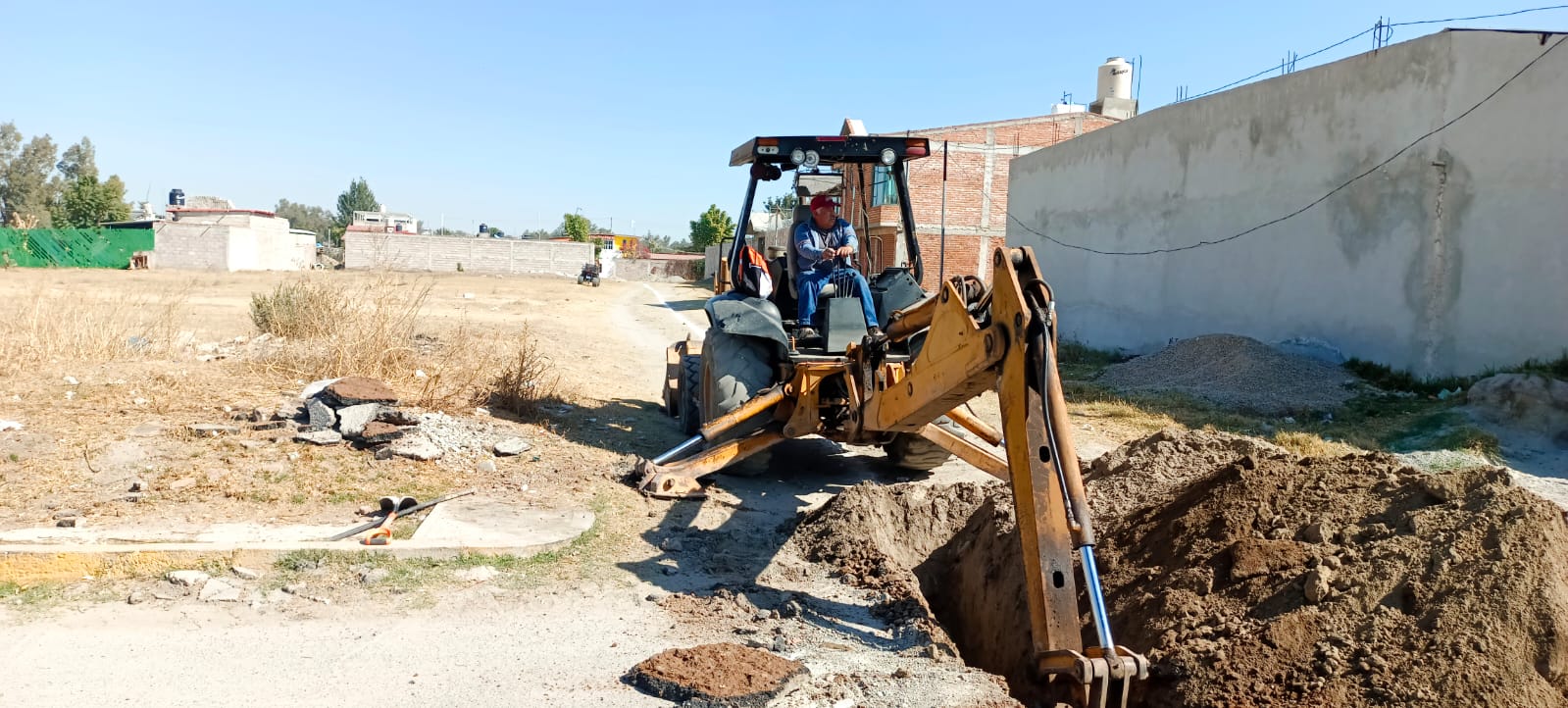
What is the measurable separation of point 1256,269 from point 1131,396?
4.17 meters

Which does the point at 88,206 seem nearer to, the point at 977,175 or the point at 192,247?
the point at 192,247

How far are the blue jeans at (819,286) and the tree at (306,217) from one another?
10876 cm

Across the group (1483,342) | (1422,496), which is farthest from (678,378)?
(1483,342)

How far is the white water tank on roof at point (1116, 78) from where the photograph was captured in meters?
32.6

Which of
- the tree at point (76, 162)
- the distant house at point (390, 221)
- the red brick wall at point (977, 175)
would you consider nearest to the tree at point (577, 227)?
the distant house at point (390, 221)

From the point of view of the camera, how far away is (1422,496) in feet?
14.9

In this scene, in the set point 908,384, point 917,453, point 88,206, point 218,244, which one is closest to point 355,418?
point 917,453

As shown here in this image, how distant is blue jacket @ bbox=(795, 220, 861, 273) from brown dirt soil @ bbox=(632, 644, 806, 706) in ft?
12.9

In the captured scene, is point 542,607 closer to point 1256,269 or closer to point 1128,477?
point 1128,477

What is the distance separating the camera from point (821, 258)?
26.1ft

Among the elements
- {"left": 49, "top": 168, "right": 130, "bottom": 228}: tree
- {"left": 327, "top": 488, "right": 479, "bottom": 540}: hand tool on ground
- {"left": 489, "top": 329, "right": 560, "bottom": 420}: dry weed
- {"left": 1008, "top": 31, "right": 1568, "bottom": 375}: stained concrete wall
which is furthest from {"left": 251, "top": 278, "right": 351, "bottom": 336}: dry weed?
{"left": 49, "top": 168, "right": 130, "bottom": 228}: tree

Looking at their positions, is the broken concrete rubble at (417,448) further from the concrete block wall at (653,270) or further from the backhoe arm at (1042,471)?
the concrete block wall at (653,270)

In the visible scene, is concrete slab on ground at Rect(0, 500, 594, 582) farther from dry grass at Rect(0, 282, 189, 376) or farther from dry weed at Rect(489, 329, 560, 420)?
dry grass at Rect(0, 282, 189, 376)

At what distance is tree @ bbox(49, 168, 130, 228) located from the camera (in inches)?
2655
